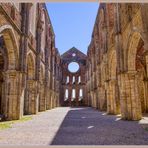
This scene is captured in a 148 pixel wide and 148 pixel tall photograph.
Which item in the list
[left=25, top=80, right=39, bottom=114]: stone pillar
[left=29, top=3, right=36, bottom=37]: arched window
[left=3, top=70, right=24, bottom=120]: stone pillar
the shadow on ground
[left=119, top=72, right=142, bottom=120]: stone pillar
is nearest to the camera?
the shadow on ground

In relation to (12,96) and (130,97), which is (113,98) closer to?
(130,97)

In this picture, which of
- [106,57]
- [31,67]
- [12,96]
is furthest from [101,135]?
[31,67]

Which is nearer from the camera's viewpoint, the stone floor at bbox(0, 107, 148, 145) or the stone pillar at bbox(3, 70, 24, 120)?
the stone floor at bbox(0, 107, 148, 145)

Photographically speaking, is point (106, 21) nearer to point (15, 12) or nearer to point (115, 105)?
point (115, 105)

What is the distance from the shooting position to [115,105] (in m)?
18.5

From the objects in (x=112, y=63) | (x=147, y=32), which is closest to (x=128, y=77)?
(x=147, y=32)

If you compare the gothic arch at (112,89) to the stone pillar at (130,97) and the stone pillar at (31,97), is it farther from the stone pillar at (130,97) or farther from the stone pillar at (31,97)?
the stone pillar at (31,97)

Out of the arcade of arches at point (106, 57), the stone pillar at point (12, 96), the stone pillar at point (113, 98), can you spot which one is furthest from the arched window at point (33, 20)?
the stone pillar at point (113, 98)

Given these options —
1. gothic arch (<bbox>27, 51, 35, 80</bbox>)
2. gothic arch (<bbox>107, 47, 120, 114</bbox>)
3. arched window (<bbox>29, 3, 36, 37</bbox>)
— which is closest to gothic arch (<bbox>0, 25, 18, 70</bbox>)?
gothic arch (<bbox>27, 51, 35, 80</bbox>)

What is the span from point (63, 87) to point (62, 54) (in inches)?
366

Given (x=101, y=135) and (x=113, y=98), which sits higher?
(x=113, y=98)

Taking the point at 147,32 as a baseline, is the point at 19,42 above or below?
above

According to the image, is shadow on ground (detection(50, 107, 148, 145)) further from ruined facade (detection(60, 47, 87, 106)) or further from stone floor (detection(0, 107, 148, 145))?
ruined facade (detection(60, 47, 87, 106))

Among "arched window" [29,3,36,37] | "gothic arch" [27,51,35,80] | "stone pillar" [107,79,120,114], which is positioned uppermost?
"arched window" [29,3,36,37]
